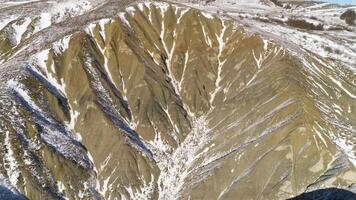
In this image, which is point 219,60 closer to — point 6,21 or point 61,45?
point 61,45

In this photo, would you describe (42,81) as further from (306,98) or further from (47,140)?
(306,98)

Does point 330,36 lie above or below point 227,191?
above

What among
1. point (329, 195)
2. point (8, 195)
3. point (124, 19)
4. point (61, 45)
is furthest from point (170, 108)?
point (329, 195)

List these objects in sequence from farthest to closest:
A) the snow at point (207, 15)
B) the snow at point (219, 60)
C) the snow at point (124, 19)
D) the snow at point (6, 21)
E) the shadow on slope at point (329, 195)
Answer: the snow at point (6, 21)
the snow at point (207, 15)
the snow at point (124, 19)
the snow at point (219, 60)
the shadow on slope at point (329, 195)

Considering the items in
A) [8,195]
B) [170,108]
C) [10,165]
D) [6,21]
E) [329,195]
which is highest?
[6,21]

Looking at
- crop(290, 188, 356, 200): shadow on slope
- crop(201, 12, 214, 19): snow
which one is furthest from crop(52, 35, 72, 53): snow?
crop(290, 188, 356, 200): shadow on slope

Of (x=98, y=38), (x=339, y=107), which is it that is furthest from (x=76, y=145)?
(x=339, y=107)

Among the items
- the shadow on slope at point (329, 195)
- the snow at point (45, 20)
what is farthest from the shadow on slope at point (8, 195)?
the snow at point (45, 20)

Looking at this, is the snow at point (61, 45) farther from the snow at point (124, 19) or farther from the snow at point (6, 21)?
the snow at point (6, 21)

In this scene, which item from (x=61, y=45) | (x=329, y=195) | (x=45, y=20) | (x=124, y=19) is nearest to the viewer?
(x=329, y=195)
